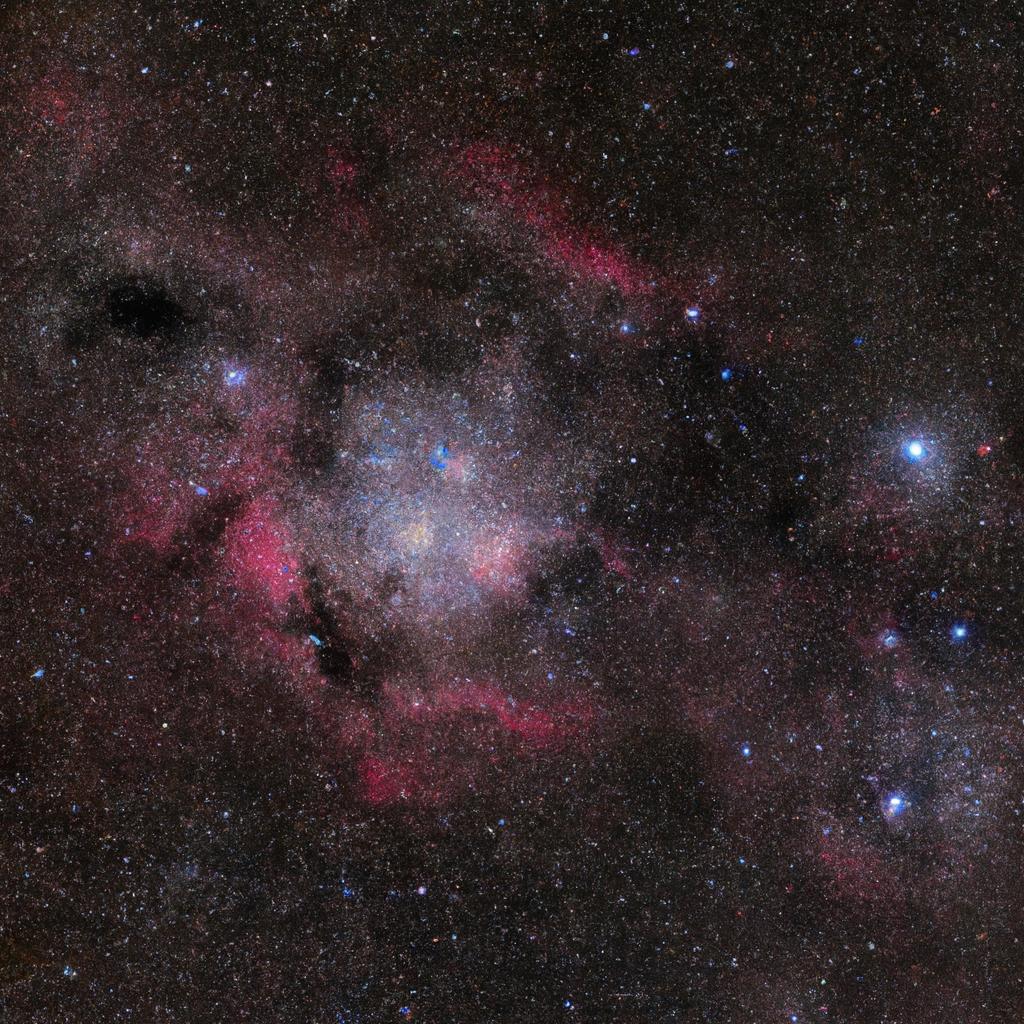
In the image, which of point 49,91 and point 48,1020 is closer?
point 49,91

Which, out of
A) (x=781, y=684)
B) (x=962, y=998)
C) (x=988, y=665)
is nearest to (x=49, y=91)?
(x=781, y=684)

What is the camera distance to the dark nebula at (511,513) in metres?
2.26

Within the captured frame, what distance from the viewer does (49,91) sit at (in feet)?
7.46

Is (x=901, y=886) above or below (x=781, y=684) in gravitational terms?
below

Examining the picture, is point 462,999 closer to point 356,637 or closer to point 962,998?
point 356,637

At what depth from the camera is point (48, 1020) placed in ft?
7.98

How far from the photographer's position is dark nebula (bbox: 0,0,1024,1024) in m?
2.26

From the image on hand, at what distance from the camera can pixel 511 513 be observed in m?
2.32

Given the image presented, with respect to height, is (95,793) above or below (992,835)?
below

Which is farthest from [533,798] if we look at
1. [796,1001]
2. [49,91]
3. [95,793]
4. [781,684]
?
[49,91]

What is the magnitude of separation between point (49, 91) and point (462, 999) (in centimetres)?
343

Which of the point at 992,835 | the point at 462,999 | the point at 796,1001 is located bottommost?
the point at 462,999

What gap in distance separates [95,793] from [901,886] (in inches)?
113

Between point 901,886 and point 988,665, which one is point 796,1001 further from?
point 988,665
